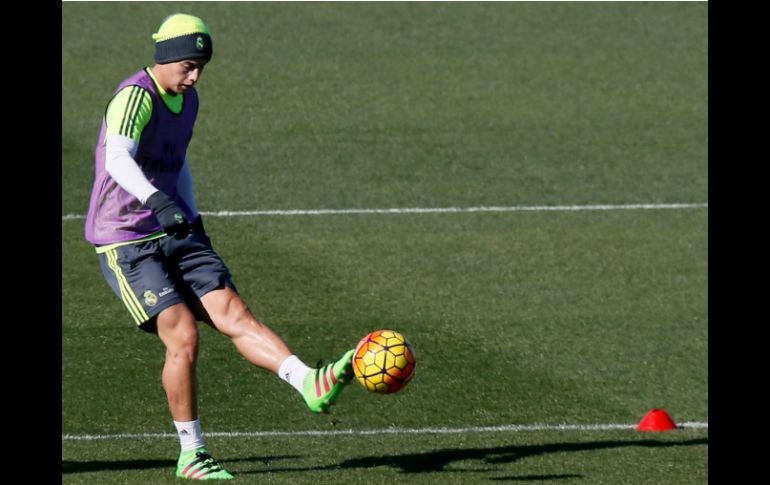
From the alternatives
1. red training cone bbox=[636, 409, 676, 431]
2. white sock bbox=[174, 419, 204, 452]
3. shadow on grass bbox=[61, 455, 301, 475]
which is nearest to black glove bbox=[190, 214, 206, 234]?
white sock bbox=[174, 419, 204, 452]

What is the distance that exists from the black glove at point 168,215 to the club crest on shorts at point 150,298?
0.58 metres

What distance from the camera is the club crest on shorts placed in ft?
25.2

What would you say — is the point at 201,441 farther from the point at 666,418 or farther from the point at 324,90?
the point at 324,90

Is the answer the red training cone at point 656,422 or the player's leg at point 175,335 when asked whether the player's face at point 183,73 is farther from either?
the red training cone at point 656,422

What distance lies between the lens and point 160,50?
25.3 ft

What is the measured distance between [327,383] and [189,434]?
0.92 meters

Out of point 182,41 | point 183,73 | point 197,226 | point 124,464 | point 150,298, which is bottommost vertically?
point 124,464

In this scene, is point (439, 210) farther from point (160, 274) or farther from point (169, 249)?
point (160, 274)

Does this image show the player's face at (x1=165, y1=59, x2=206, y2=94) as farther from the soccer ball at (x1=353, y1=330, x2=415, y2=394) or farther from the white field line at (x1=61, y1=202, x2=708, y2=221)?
the white field line at (x1=61, y1=202, x2=708, y2=221)

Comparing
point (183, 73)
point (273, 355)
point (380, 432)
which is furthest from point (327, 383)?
point (380, 432)

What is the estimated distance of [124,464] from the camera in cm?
825

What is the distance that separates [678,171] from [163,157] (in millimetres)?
9268

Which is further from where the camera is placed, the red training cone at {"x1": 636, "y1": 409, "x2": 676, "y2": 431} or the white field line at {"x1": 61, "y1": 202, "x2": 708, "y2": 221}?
the white field line at {"x1": 61, "y1": 202, "x2": 708, "y2": 221}

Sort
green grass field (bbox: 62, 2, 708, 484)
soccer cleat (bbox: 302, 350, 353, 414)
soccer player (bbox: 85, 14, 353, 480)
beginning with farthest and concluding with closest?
green grass field (bbox: 62, 2, 708, 484)
soccer player (bbox: 85, 14, 353, 480)
soccer cleat (bbox: 302, 350, 353, 414)
